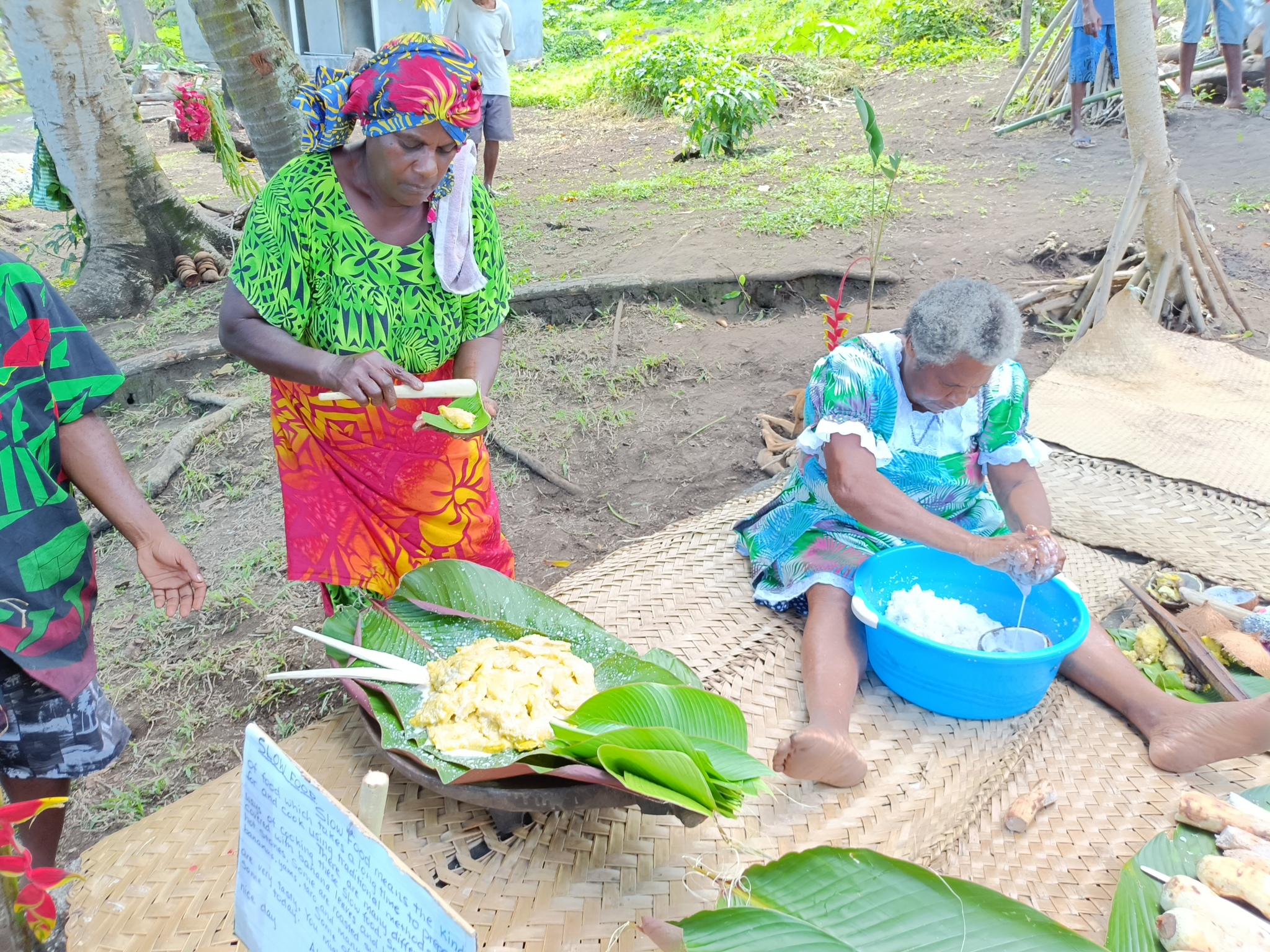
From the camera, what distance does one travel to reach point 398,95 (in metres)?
1.76

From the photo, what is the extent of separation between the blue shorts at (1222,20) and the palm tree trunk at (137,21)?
1542cm

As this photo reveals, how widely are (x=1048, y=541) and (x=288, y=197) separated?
1.82 meters

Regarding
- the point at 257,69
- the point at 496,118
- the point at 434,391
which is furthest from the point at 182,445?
the point at 496,118

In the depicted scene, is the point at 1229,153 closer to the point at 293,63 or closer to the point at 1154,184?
the point at 1154,184

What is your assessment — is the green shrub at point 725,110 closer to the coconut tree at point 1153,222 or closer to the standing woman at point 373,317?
the coconut tree at point 1153,222

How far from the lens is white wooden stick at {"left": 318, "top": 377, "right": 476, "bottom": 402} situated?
1865 millimetres

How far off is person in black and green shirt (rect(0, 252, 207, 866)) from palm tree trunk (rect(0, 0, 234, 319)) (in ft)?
13.9

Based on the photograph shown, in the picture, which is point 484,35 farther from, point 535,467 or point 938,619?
point 938,619

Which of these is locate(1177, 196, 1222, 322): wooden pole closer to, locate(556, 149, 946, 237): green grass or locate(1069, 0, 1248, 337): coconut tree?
locate(1069, 0, 1248, 337): coconut tree

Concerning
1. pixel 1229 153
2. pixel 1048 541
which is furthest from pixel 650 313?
pixel 1229 153

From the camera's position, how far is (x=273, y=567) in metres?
3.27

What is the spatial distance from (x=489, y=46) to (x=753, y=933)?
6846 mm

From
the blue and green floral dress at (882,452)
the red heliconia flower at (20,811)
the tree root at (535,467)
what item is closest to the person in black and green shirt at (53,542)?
the red heliconia flower at (20,811)

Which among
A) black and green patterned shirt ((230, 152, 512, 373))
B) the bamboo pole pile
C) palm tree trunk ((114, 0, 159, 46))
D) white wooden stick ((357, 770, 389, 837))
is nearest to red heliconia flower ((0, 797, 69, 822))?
white wooden stick ((357, 770, 389, 837))
